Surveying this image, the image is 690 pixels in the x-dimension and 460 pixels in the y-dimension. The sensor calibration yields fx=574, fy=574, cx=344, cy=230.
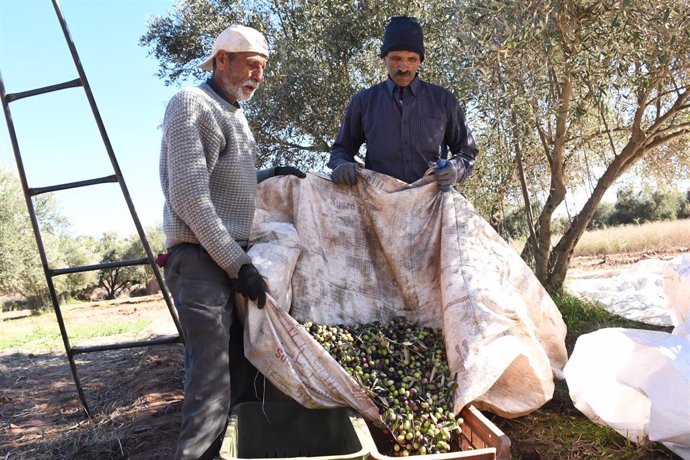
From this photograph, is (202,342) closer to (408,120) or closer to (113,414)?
(408,120)

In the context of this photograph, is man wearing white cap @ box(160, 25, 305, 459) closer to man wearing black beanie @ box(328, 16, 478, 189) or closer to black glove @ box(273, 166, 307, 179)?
black glove @ box(273, 166, 307, 179)

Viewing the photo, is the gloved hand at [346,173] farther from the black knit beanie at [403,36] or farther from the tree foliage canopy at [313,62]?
the tree foliage canopy at [313,62]

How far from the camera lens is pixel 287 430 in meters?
2.95

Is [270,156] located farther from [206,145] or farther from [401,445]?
[401,445]

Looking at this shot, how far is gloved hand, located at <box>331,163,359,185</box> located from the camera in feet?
11.4

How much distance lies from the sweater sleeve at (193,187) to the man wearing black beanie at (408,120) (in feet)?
3.31

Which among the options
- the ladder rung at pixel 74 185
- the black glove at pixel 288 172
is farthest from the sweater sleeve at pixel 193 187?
the ladder rung at pixel 74 185

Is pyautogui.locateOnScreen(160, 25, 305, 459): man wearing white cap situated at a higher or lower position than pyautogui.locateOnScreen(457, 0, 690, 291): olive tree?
lower

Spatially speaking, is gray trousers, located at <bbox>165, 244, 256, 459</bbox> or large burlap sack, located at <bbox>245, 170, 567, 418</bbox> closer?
gray trousers, located at <bbox>165, 244, 256, 459</bbox>

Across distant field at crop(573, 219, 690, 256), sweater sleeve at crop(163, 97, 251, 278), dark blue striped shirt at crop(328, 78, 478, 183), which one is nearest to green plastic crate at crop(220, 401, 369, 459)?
sweater sleeve at crop(163, 97, 251, 278)

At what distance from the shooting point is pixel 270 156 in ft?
28.9

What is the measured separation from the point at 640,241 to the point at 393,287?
14.0m

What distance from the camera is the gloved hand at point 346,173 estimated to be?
3465 mm

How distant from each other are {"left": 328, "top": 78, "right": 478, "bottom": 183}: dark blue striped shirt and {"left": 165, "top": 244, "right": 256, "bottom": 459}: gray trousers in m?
1.26
